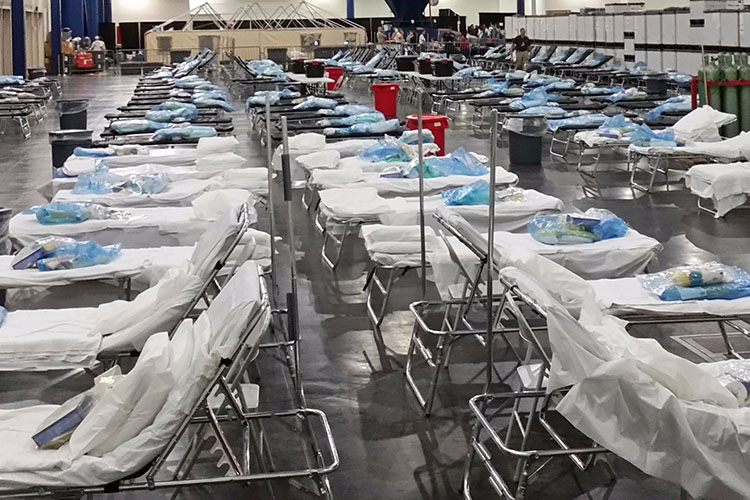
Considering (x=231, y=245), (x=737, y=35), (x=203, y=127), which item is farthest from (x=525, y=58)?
(x=231, y=245)

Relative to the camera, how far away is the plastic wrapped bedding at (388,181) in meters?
7.66

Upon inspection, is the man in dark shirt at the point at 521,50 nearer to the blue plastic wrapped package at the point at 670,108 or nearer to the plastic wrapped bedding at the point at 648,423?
the blue plastic wrapped package at the point at 670,108

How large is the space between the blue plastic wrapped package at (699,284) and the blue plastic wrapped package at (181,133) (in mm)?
6781

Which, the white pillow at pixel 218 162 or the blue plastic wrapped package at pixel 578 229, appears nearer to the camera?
the blue plastic wrapped package at pixel 578 229

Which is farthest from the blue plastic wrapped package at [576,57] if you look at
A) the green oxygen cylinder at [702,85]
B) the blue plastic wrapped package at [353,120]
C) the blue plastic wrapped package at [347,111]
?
→ the blue plastic wrapped package at [353,120]

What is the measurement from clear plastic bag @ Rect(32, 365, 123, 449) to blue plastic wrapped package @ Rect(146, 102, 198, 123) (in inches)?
355

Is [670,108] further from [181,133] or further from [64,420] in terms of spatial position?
[64,420]

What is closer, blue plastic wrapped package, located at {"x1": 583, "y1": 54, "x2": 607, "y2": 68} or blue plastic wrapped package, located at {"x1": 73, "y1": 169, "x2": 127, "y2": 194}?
blue plastic wrapped package, located at {"x1": 73, "y1": 169, "x2": 127, "y2": 194}

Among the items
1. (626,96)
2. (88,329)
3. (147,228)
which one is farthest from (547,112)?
(88,329)

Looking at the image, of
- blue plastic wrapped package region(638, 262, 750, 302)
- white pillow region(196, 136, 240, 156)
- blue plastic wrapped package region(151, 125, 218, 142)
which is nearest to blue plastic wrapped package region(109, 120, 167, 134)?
blue plastic wrapped package region(151, 125, 218, 142)

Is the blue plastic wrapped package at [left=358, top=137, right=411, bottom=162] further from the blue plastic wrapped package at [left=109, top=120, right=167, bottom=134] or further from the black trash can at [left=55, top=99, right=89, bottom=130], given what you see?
the black trash can at [left=55, top=99, right=89, bottom=130]

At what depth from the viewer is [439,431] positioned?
4.12 meters

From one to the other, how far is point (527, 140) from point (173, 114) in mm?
4255

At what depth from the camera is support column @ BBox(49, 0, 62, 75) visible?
29.8 metres
